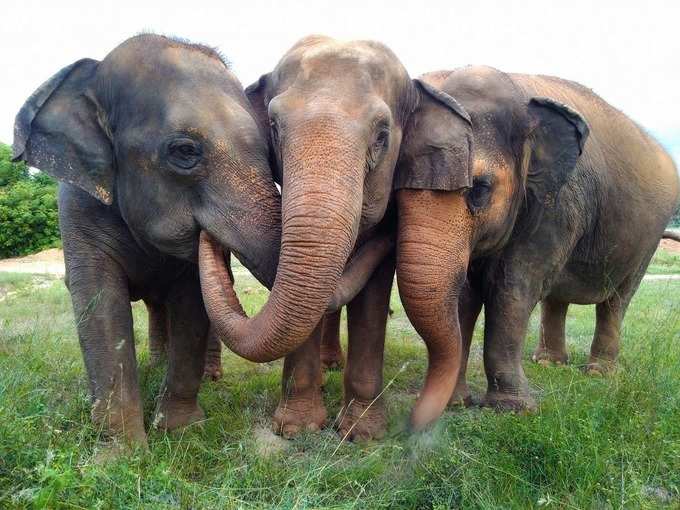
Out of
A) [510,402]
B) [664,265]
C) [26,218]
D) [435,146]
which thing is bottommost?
[26,218]

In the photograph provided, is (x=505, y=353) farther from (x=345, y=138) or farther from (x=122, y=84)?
(x=122, y=84)

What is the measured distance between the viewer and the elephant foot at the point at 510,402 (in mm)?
4180

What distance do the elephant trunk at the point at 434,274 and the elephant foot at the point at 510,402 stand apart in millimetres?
759

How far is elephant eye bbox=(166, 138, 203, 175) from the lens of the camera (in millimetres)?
3096

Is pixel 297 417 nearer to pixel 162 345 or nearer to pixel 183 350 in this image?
pixel 183 350

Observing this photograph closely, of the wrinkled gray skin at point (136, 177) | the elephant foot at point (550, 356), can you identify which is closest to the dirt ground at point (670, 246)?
the elephant foot at point (550, 356)

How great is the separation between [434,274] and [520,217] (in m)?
1.09

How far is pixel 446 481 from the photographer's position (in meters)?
2.83

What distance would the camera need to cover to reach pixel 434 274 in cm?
337

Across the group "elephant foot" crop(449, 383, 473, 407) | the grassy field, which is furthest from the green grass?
the grassy field

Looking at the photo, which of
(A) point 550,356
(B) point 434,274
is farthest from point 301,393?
(A) point 550,356

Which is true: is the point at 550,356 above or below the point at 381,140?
below

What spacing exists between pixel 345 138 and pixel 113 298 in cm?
149

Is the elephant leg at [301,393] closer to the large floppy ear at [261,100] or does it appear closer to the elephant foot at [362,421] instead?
the elephant foot at [362,421]
